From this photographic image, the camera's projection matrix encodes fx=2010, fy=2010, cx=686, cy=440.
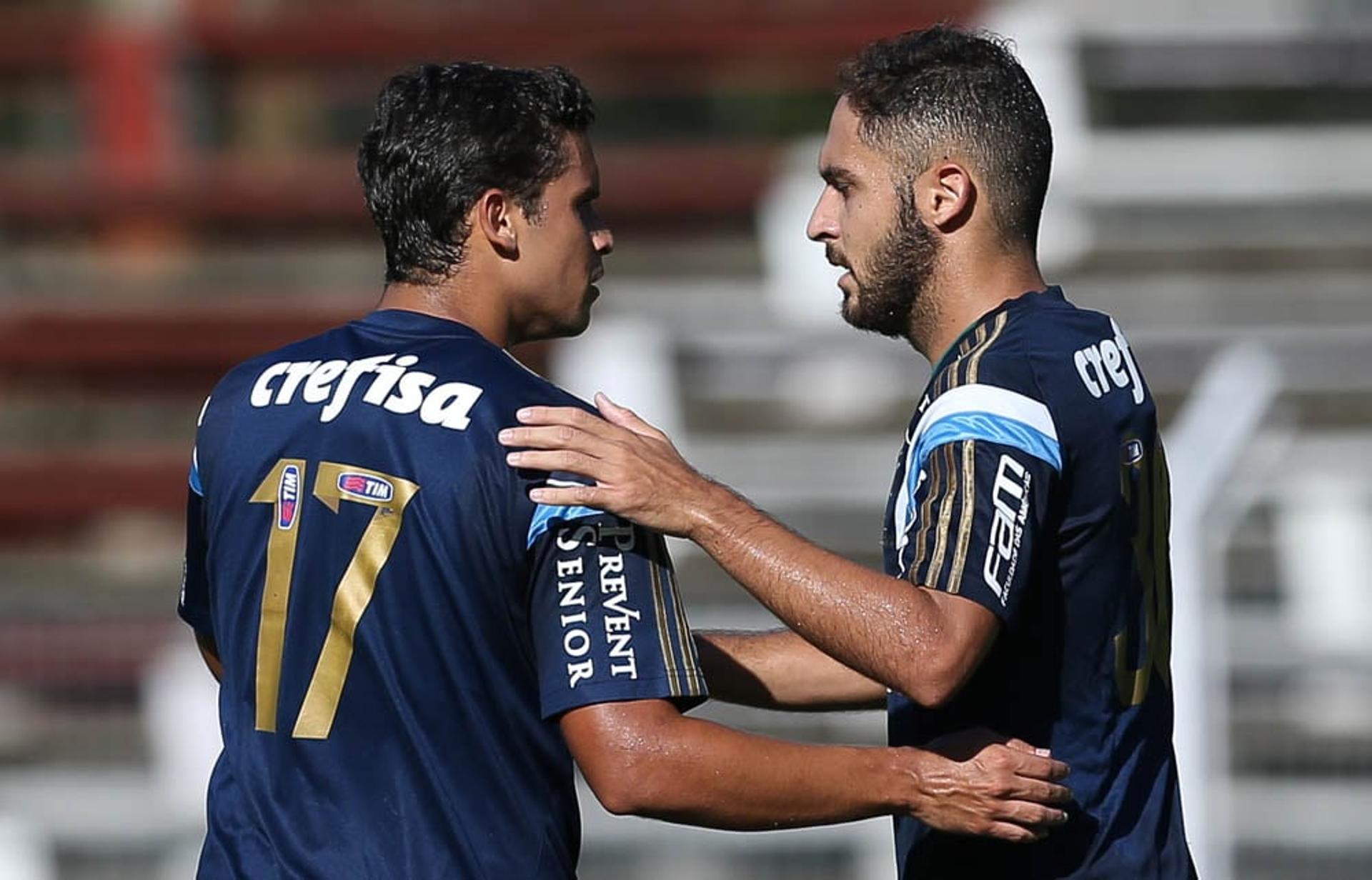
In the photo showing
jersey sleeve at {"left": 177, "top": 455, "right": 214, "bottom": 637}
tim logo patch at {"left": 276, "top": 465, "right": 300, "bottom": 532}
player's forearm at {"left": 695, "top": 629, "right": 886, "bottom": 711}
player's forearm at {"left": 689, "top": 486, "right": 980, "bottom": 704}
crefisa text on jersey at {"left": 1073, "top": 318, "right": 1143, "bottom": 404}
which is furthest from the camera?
player's forearm at {"left": 695, "top": 629, "right": 886, "bottom": 711}

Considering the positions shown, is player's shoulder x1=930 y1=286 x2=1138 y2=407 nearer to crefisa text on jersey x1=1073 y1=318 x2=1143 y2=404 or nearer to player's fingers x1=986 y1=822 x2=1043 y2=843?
crefisa text on jersey x1=1073 y1=318 x2=1143 y2=404

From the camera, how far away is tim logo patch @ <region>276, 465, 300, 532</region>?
8.23 feet

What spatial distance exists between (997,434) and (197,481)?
3.47ft

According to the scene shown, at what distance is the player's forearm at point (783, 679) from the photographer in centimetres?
304

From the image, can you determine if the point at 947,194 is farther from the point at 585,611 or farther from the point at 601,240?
the point at 585,611

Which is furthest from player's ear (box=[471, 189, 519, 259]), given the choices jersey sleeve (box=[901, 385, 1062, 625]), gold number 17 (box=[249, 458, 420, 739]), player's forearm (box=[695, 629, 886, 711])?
player's forearm (box=[695, 629, 886, 711])

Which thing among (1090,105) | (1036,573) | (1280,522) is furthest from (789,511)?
(1036,573)

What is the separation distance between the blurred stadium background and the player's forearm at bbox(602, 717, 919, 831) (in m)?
2.23

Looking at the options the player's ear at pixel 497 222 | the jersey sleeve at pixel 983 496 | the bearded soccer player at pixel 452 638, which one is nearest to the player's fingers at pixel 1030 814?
the bearded soccer player at pixel 452 638

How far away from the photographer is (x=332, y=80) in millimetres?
9539

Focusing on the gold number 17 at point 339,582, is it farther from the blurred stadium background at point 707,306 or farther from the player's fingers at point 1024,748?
the blurred stadium background at point 707,306

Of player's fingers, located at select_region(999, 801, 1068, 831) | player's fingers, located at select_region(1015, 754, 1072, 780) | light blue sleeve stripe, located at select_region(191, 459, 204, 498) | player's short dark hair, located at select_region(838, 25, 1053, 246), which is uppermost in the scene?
player's short dark hair, located at select_region(838, 25, 1053, 246)

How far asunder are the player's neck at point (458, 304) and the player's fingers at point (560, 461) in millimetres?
272

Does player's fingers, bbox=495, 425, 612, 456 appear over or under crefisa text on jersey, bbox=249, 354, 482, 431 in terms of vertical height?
under
